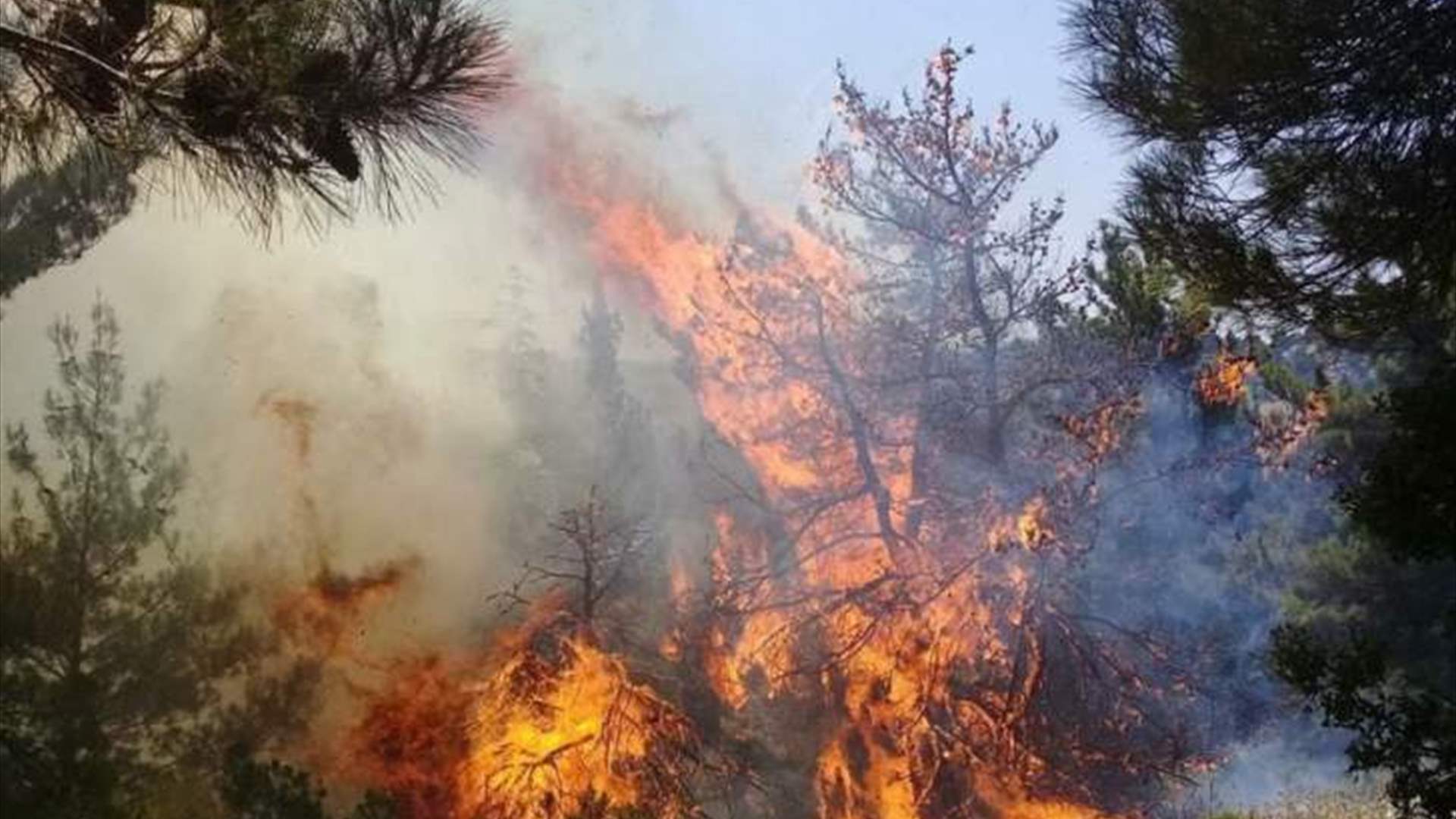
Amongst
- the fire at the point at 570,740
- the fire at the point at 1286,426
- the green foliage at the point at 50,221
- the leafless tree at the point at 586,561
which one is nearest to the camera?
the green foliage at the point at 50,221

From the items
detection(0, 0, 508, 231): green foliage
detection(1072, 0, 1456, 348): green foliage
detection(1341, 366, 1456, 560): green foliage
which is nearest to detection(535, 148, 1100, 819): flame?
detection(1072, 0, 1456, 348): green foliage

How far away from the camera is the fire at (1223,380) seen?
478 inches

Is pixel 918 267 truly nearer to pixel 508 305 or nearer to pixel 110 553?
pixel 508 305

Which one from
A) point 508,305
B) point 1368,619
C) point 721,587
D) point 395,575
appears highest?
point 508,305

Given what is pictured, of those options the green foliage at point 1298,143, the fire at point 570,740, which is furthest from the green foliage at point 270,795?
the green foliage at point 1298,143

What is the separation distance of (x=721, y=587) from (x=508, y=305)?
157 inches

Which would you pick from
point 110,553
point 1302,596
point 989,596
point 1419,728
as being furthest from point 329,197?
point 1302,596

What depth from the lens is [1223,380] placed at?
12305 millimetres

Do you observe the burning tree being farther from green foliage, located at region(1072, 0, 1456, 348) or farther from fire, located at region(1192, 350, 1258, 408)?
green foliage, located at region(1072, 0, 1456, 348)

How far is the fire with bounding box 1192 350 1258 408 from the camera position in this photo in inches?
478

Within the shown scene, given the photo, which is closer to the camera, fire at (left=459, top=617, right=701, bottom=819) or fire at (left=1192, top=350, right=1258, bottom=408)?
fire at (left=459, top=617, right=701, bottom=819)

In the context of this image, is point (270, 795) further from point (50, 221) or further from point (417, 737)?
point (50, 221)

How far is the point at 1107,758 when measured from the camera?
10.6 m

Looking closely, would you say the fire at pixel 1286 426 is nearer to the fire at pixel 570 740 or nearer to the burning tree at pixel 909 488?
the burning tree at pixel 909 488
